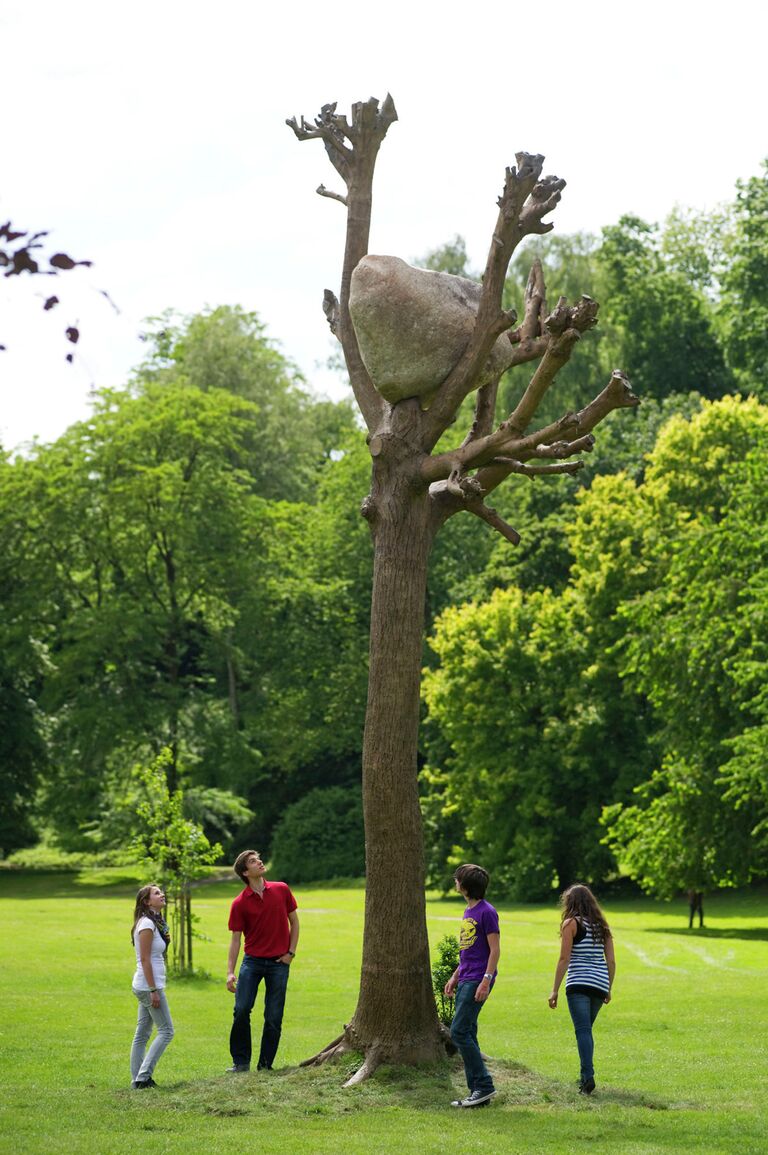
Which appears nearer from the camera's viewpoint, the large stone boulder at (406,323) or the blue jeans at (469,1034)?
the blue jeans at (469,1034)

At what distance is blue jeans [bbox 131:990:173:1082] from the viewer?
1205cm

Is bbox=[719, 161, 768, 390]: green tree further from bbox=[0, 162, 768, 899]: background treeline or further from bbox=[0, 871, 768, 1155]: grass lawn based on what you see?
bbox=[0, 871, 768, 1155]: grass lawn

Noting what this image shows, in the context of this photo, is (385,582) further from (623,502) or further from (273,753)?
(273,753)

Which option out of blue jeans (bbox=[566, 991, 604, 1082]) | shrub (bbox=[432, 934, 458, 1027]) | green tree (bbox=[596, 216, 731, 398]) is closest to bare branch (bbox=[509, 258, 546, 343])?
shrub (bbox=[432, 934, 458, 1027])

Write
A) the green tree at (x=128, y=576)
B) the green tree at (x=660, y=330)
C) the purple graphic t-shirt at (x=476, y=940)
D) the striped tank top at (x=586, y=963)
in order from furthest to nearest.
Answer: the green tree at (x=660, y=330) < the green tree at (x=128, y=576) < the striped tank top at (x=586, y=963) < the purple graphic t-shirt at (x=476, y=940)

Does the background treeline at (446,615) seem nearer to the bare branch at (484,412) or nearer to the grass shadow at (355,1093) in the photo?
the bare branch at (484,412)

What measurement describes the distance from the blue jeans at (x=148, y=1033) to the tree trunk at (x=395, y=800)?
1.62 m

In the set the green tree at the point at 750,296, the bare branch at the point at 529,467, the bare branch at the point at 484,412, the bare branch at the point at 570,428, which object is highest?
the green tree at the point at 750,296

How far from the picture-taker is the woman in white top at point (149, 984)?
39.2 ft

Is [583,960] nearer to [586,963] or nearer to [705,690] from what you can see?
[586,963]

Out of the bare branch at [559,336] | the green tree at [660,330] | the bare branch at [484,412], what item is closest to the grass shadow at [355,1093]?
the bare branch at [559,336]

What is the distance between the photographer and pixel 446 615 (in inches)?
1887

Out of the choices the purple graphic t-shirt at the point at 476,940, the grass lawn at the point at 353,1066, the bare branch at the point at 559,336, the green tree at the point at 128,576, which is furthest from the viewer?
the green tree at the point at 128,576

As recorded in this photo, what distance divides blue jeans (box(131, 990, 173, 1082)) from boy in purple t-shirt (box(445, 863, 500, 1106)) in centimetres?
248
